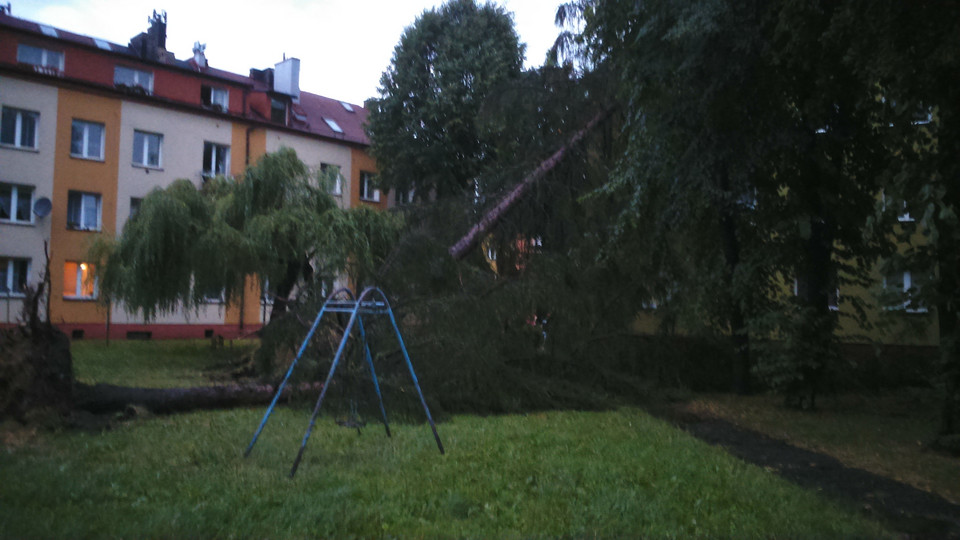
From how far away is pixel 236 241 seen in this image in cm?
1491

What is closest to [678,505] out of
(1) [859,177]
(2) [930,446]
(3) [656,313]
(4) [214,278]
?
(2) [930,446]

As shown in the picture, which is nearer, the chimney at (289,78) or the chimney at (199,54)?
the chimney at (199,54)

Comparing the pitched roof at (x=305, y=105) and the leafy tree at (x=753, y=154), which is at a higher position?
the pitched roof at (x=305, y=105)

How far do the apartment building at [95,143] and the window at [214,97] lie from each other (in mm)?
47

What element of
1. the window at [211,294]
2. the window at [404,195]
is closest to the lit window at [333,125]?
the window at [404,195]

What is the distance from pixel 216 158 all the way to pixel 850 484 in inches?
1056

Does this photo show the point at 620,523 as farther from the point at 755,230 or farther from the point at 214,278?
the point at 214,278

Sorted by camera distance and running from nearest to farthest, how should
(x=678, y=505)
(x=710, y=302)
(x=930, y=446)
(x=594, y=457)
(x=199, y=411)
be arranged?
(x=678, y=505) < (x=594, y=457) < (x=930, y=446) < (x=199, y=411) < (x=710, y=302)

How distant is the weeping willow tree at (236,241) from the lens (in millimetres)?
14945

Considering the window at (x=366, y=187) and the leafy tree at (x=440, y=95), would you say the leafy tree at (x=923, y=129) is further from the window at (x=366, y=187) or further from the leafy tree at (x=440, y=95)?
the window at (x=366, y=187)

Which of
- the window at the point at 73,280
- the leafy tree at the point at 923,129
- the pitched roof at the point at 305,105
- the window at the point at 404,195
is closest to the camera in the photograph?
the leafy tree at the point at 923,129

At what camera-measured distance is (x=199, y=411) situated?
388 inches

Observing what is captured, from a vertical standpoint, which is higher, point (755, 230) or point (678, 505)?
point (755, 230)

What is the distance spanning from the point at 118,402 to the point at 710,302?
9.53 meters
